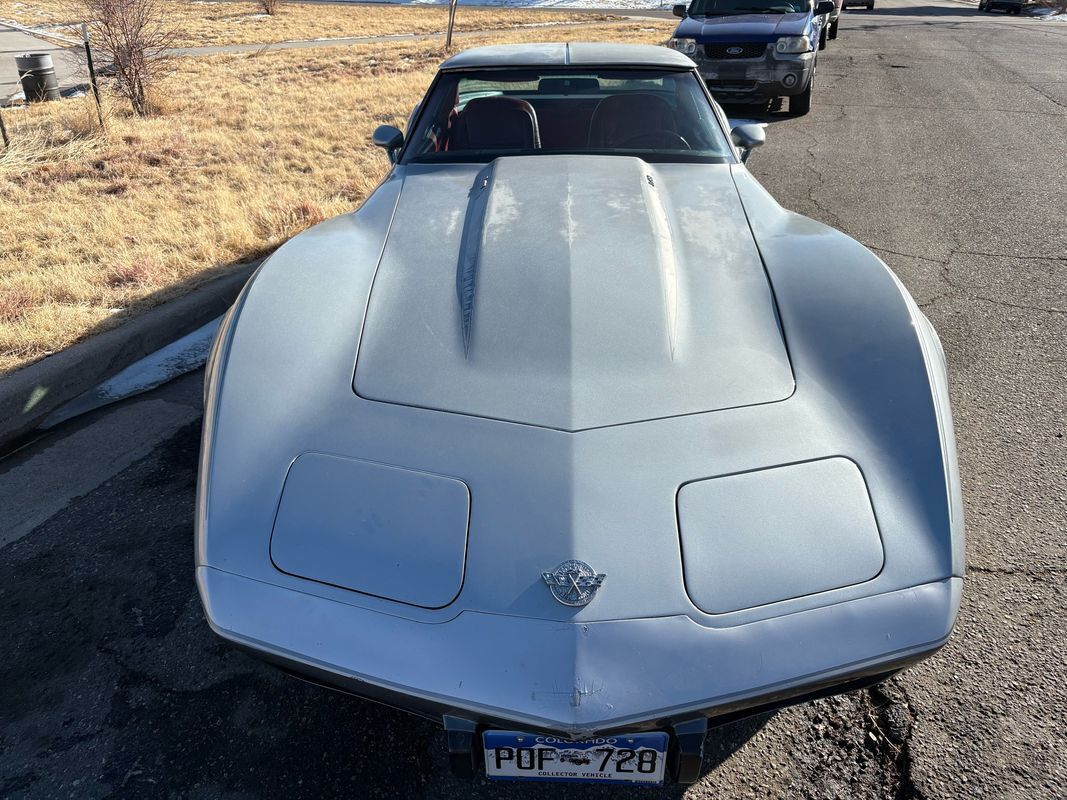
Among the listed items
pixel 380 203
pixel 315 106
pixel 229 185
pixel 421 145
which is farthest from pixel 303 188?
pixel 315 106

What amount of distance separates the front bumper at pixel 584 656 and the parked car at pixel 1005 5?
31764mm

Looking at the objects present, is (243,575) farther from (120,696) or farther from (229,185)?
(229,185)

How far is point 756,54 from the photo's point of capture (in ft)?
26.9

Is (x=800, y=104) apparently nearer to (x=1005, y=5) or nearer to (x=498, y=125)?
(x=498, y=125)

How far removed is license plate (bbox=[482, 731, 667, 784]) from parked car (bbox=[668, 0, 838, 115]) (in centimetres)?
800

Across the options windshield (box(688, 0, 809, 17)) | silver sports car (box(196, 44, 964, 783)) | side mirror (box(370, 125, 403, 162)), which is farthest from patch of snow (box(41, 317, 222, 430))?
windshield (box(688, 0, 809, 17))

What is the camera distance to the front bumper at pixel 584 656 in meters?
1.40

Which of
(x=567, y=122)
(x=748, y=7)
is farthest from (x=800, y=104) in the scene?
(x=567, y=122)

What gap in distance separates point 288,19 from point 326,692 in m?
32.5

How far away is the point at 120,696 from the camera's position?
2.02 m

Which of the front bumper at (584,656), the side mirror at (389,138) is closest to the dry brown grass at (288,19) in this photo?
the side mirror at (389,138)

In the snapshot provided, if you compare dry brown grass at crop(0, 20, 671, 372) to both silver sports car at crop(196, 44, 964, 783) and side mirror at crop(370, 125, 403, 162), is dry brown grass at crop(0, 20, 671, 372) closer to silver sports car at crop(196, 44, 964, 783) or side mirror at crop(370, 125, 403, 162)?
side mirror at crop(370, 125, 403, 162)

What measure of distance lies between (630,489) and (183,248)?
4.37 meters

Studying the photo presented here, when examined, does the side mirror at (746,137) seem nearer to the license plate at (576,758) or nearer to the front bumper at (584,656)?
the front bumper at (584,656)
